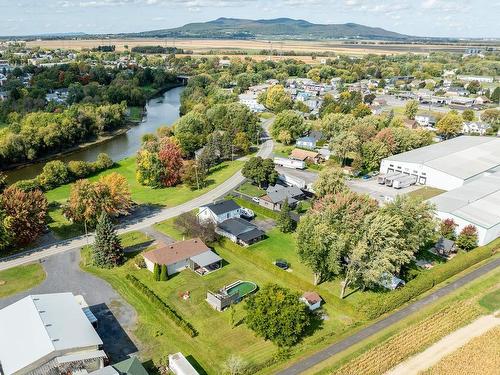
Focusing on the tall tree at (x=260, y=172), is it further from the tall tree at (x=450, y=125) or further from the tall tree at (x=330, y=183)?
the tall tree at (x=450, y=125)

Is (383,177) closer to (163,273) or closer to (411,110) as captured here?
(163,273)

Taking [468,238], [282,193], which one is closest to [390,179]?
[282,193]

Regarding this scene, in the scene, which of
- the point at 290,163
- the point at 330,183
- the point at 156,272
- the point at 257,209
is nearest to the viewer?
the point at 156,272

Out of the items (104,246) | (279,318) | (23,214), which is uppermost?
(23,214)

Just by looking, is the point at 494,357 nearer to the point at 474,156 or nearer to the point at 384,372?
the point at 384,372

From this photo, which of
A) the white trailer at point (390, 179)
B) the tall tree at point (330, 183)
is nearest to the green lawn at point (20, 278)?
the tall tree at point (330, 183)

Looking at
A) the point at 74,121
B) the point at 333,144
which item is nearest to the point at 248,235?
the point at 333,144
